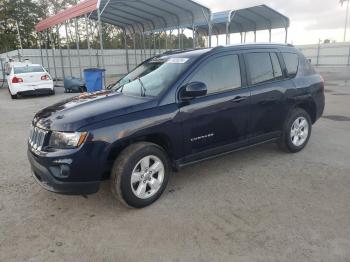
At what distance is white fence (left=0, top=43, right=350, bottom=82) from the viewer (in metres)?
25.3

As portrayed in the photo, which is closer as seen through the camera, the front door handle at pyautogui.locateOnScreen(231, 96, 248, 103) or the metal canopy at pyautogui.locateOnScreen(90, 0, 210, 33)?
the front door handle at pyautogui.locateOnScreen(231, 96, 248, 103)

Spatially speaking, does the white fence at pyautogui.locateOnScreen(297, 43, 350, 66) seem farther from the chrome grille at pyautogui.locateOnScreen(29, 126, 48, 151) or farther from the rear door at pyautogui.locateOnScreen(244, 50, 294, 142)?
the chrome grille at pyautogui.locateOnScreen(29, 126, 48, 151)

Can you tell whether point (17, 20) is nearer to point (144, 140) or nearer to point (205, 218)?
point (144, 140)

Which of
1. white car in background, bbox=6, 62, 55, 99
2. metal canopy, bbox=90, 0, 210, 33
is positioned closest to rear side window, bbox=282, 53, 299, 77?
metal canopy, bbox=90, 0, 210, 33

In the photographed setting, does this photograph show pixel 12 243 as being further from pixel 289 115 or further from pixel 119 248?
pixel 289 115

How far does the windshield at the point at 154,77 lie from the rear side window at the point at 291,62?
192cm

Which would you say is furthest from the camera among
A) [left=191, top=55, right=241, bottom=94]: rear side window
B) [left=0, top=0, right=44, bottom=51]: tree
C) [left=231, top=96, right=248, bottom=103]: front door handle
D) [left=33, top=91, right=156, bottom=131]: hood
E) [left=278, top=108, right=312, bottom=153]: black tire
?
[left=0, top=0, right=44, bottom=51]: tree

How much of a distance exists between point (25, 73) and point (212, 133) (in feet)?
40.6

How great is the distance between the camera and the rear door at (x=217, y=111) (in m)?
4.05

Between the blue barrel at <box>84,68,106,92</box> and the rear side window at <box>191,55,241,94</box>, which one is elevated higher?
the rear side window at <box>191,55,241,94</box>

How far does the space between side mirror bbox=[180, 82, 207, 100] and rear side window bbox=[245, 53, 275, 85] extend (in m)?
1.08

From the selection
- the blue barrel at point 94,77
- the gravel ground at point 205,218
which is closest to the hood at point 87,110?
the gravel ground at point 205,218

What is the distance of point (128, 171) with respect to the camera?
3.51 metres

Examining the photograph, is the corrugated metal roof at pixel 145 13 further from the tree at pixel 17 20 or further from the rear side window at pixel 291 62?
the tree at pixel 17 20
